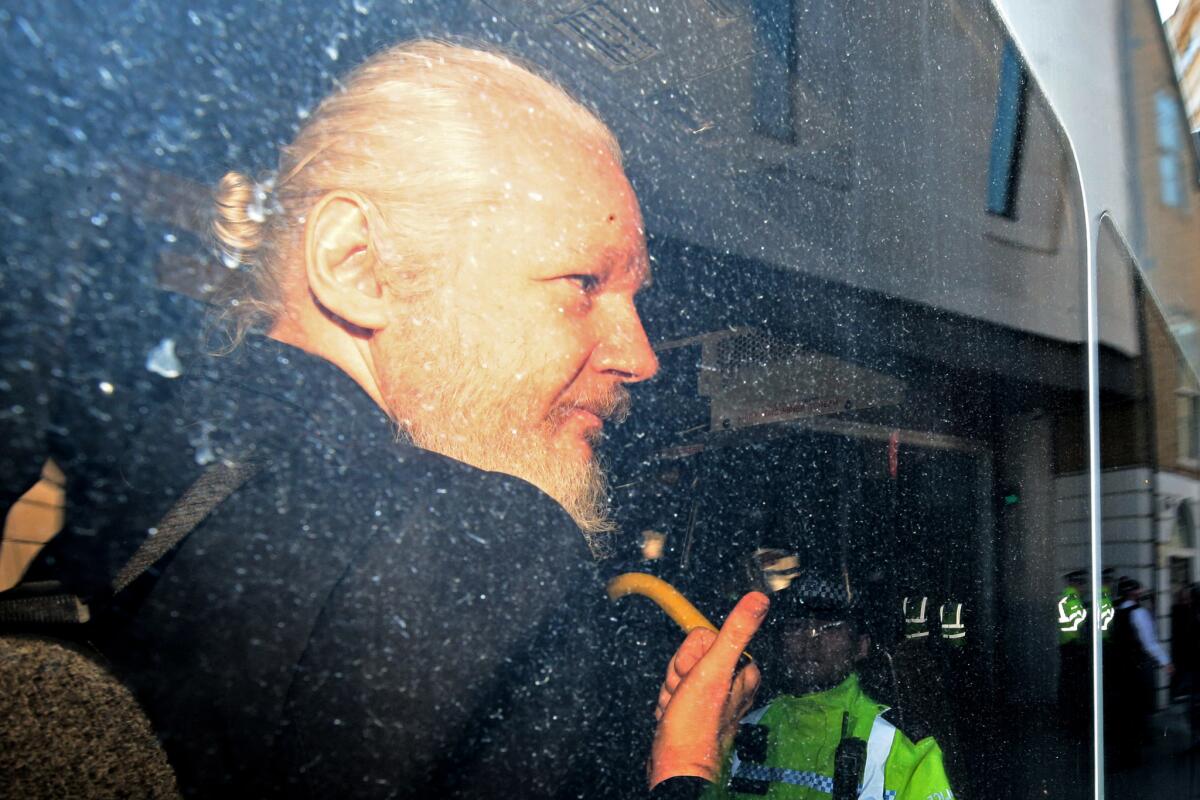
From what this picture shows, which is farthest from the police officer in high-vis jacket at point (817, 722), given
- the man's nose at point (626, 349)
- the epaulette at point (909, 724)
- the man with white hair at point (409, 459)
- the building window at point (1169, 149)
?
the building window at point (1169, 149)

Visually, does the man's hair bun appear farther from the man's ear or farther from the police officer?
the police officer

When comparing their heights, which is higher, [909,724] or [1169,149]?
[1169,149]

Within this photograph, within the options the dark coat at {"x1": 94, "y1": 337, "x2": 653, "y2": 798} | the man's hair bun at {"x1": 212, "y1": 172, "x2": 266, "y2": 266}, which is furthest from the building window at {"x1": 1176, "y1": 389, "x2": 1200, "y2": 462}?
the man's hair bun at {"x1": 212, "y1": 172, "x2": 266, "y2": 266}

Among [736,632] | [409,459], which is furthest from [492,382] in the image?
[736,632]

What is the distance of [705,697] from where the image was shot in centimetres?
97

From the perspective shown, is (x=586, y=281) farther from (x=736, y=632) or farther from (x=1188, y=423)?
(x=1188, y=423)

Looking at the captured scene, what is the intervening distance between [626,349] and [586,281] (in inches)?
3.3

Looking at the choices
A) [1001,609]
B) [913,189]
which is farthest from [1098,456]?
[913,189]

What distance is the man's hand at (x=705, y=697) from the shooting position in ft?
3.09

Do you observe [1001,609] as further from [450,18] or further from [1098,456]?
[450,18]

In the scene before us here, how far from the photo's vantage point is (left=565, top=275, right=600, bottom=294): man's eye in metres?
0.87

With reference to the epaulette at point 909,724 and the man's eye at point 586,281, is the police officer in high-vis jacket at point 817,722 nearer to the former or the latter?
the epaulette at point 909,724

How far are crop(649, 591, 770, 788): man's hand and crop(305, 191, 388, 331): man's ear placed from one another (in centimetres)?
49

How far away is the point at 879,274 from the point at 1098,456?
79cm
